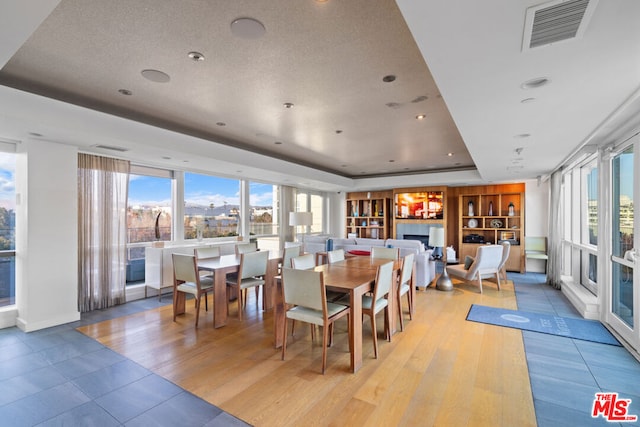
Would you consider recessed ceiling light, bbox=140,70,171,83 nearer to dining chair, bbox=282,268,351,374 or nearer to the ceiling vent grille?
the ceiling vent grille

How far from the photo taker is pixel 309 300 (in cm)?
280

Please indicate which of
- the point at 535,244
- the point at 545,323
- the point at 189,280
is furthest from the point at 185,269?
the point at 535,244

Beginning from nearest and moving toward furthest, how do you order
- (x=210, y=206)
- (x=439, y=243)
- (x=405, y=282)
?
(x=405, y=282) → (x=439, y=243) → (x=210, y=206)

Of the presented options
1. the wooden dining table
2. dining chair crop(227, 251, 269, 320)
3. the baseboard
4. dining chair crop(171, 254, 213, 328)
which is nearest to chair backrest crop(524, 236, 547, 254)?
the baseboard

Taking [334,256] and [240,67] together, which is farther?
[334,256]

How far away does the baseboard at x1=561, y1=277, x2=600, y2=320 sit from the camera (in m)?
4.04

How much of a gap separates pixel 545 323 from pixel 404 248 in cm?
227

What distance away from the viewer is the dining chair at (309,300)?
8.90 feet

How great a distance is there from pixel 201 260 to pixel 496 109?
4187 millimetres

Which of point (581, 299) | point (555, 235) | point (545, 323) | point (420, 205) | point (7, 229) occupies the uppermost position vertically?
point (420, 205)

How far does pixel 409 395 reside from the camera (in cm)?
235

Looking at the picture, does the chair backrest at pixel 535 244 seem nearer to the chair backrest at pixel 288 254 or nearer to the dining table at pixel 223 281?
the chair backrest at pixel 288 254

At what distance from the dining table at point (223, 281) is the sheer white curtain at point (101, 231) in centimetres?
144

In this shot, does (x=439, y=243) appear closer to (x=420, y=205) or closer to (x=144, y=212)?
(x=420, y=205)
